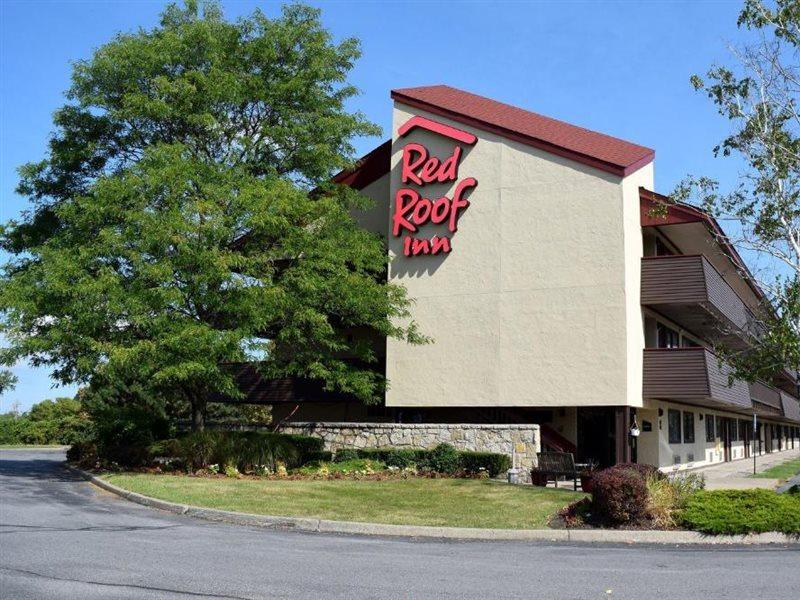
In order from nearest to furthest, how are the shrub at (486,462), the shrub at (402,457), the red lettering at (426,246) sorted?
the shrub at (486,462), the shrub at (402,457), the red lettering at (426,246)

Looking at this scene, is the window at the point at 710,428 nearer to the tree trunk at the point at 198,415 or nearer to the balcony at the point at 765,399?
the balcony at the point at 765,399

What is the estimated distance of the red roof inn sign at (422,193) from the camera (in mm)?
26656

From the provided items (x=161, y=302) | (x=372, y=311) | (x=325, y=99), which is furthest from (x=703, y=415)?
(x=161, y=302)

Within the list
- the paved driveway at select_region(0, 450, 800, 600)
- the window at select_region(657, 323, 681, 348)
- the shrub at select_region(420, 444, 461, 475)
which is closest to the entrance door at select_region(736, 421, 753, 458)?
the window at select_region(657, 323, 681, 348)

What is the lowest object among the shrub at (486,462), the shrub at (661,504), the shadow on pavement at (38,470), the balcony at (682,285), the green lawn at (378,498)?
the shadow on pavement at (38,470)

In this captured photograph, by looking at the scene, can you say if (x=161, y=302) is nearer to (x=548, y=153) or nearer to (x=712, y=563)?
(x=548, y=153)

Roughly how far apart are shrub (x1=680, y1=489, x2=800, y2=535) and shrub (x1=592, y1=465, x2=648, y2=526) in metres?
0.72

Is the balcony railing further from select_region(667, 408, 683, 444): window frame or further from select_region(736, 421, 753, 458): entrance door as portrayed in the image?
select_region(736, 421, 753, 458): entrance door

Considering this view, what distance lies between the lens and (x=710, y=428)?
4012 centimetres

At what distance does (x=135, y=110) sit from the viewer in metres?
24.0

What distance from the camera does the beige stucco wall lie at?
23.9m

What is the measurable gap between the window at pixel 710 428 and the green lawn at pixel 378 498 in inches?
892

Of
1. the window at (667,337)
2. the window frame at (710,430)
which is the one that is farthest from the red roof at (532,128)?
the window frame at (710,430)

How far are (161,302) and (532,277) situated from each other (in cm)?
1104
